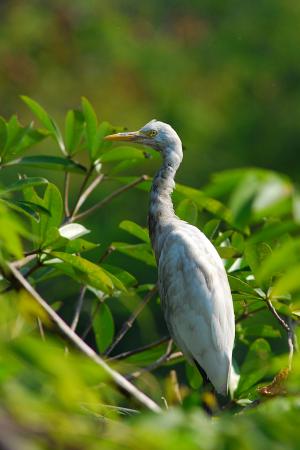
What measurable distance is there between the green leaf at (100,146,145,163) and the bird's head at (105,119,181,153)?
0.33m

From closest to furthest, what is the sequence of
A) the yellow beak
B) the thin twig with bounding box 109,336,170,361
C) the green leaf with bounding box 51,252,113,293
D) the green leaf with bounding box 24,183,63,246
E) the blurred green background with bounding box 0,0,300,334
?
the green leaf with bounding box 51,252,113,293
the green leaf with bounding box 24,183,63,246
the thin twig with bounding box 109,336,170,361
the yellow beak
the blurred green background with bounding box 0,0,300,334

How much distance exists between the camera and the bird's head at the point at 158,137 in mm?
2697

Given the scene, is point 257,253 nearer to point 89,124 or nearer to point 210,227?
point 210,227

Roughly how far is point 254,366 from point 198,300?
23 centimetres

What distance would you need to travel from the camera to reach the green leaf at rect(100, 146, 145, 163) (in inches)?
89.4

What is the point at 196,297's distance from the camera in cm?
241

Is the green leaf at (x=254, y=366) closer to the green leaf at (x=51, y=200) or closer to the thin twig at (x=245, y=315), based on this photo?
the thin twig at (x=245, y=315)

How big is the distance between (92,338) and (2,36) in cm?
727

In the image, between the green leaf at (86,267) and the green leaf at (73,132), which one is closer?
the green leaf at (86,267)

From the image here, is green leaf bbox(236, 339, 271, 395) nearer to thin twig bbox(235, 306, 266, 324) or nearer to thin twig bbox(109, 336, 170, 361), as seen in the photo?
thin twig bbox(235, 306, 266, 324)

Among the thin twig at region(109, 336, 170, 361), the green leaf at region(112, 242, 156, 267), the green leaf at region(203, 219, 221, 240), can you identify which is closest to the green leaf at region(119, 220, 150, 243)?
the green leaf at region(112, 242, 156, 267)

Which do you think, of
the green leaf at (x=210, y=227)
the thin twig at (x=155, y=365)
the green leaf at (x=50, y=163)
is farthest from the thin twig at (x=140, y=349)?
the green leaf at (x=50, y=163)

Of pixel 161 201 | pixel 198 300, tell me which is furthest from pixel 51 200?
pixel 161 201

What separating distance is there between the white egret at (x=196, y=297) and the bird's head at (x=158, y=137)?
140 mm
